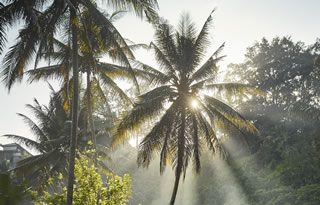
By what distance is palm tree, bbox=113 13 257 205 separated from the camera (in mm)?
17234

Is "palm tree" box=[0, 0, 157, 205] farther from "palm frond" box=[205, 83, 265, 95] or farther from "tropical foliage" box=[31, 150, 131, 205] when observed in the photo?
"palm frond" box=[205, 83, 265, 95]

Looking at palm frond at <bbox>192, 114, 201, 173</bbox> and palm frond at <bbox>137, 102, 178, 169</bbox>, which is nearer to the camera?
palm frond at <bbox>137, 102, 178, 169</bbox>

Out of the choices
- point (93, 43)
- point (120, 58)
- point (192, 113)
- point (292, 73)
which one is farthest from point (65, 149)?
point (292, 73)

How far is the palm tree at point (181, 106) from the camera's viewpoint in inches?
679

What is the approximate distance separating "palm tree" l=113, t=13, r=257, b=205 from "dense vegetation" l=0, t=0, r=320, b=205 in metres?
0.04

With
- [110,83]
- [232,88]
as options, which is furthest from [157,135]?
[110,83]

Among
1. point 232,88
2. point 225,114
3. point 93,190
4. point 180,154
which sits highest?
point 232,88

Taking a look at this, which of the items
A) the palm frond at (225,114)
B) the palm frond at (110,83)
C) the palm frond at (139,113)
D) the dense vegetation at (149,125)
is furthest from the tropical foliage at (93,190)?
the palm frond at (110,83)

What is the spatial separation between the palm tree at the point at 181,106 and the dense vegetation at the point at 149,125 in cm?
4

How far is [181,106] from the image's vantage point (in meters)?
17.6

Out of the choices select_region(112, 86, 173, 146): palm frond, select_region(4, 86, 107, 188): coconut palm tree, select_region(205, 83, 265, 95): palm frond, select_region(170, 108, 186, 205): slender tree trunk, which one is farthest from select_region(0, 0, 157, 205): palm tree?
select_region(4, 86, 107, 188): coconut palm tree

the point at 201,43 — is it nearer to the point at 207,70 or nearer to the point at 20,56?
the point at 207,70

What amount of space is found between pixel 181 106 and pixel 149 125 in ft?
5.22

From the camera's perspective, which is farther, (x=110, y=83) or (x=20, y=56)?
(x=110, y=83)
